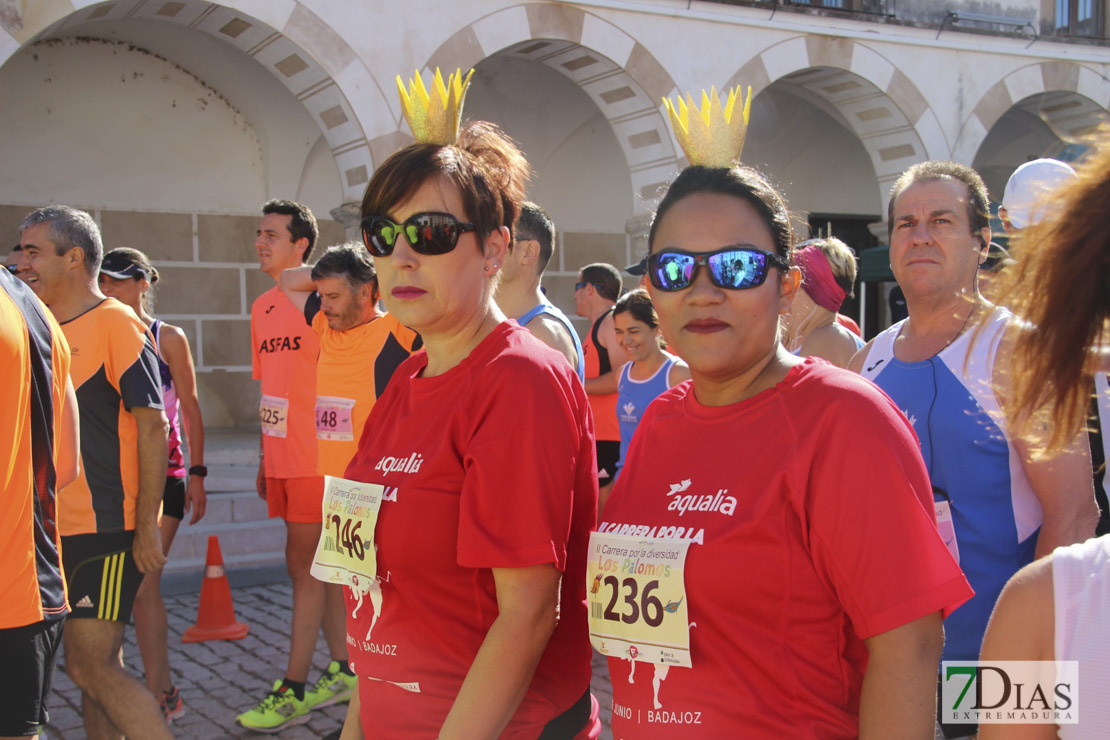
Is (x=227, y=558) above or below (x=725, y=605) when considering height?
below

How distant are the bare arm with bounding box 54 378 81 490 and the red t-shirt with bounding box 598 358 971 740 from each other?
6.45 feet

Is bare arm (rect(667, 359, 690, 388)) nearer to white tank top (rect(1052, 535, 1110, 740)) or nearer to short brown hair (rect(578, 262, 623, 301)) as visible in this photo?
short brown hair (rect(578, 262, 623, 301))

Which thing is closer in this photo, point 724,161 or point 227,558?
point 724,161

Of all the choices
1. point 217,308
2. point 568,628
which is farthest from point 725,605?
point 217,308

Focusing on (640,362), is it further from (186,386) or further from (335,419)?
(186,386)

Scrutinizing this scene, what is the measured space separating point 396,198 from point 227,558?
5.91 meters

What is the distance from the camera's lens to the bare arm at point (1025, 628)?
1.04 m

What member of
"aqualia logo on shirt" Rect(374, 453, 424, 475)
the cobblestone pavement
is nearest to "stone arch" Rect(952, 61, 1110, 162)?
the cobblestone pavement

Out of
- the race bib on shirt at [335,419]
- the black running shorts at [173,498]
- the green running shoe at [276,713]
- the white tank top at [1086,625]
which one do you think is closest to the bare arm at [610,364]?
the race bib on shirt at [335,419]

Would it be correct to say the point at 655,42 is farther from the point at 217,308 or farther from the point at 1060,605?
the point at 1060,605

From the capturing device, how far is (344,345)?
443 centimetres

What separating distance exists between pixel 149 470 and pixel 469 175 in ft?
7.36

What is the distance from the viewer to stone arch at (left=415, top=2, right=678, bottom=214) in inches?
352

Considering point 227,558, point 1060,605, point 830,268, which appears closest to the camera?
point 1060,605
